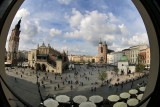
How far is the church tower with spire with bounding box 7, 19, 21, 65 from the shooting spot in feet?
8.43

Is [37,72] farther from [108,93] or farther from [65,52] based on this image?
[108,93]

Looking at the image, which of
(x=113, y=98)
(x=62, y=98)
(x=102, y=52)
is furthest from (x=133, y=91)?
(x=62, y=98)

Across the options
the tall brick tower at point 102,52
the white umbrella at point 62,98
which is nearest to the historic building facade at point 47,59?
the white umbrella at point 62,98

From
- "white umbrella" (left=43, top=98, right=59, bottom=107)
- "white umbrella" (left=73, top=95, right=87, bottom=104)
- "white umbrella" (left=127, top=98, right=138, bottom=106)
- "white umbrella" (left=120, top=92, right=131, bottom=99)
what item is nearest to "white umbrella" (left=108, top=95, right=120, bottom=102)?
"white umbrella" (left=120, top=92, right=131, bottom=99)

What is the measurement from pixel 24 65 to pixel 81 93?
881 millimetres

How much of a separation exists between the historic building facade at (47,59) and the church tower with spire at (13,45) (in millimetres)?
195

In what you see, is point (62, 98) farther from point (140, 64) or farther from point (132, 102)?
point (140, 64)

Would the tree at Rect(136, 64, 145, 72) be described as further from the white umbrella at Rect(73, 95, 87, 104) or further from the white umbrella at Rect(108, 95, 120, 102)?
the white umbrella at Rect(73, 95, 87, 104)

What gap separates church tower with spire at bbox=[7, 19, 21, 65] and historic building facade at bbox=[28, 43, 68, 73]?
0.64ft

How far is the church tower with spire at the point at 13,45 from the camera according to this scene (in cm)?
257

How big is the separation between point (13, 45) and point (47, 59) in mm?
509

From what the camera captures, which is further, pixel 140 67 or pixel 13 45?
pixel 140 67

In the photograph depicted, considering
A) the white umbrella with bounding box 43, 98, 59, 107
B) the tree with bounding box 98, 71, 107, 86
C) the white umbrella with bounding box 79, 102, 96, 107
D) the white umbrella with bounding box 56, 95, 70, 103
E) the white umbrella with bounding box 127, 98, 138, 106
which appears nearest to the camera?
the white umbrella with bounding box 127, 98, 138, 106

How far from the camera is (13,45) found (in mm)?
2730
